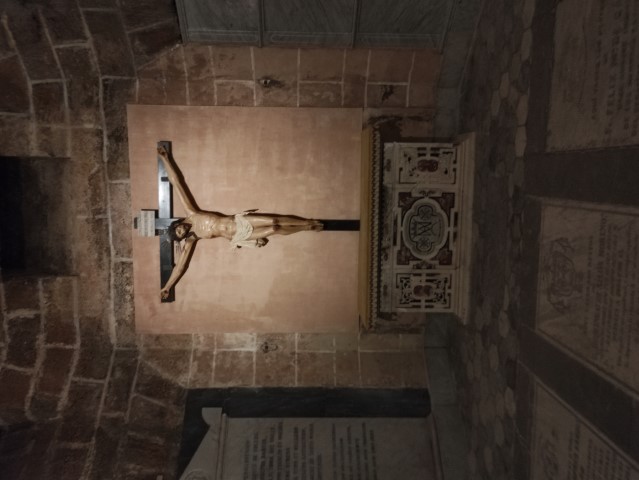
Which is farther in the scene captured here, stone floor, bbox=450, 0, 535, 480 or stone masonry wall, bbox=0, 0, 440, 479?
stone masonry wall, bbox=0, 0, 440, 479

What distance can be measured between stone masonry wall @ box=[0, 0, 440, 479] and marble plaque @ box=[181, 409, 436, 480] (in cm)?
50

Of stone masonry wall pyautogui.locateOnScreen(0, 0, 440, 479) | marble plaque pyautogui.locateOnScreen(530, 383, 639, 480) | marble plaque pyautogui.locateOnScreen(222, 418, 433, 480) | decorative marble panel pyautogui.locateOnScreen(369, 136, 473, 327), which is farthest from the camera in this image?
stone masonry wall pyautogui.locateOnScreen(0, 0, 440, 479)

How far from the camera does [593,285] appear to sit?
2318mm

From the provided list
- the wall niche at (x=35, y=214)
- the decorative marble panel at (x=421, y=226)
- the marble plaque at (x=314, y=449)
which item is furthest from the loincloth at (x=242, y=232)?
the wall niche at (x=35, y=214)

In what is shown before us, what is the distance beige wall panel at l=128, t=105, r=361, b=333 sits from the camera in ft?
13.6

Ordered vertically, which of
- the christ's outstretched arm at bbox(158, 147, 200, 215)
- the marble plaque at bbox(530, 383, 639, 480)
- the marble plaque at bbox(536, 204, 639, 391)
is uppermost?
the christ's outstretched arm at bbox(158, 147, 200, 215)

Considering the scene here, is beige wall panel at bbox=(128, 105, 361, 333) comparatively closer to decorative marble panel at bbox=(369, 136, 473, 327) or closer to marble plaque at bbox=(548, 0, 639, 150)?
decorative marble panel at bbox=(369, 136, 473, 327)

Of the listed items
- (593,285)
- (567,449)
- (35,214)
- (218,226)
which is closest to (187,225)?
(218,226)

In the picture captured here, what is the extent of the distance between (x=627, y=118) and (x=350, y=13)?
252 cm

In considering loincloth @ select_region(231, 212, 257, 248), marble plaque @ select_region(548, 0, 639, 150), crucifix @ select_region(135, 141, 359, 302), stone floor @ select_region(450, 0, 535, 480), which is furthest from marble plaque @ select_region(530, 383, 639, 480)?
loincloth @ select_region(231, 212, 257, 248)

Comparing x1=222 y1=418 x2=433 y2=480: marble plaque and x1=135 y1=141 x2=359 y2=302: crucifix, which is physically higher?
x1=135 y1=141 x2=359 y2=302: crucifix

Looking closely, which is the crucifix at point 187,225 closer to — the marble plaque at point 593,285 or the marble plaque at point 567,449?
the marble plaque at point 593,285

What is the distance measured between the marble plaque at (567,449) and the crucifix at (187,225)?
2.13 metres

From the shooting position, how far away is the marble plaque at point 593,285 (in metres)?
2.07
